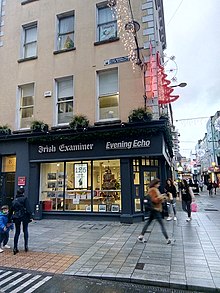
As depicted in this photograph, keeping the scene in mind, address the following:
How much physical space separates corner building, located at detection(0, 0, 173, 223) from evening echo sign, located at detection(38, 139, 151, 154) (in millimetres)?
42

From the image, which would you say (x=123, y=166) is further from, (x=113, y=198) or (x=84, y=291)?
(x=84, y=291)

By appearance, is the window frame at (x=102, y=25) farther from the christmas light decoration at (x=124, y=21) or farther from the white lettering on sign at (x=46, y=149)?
the white lettering on sign at (x=46, y=149)

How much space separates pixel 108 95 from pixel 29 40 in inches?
231

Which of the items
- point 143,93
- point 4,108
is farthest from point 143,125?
point 4,108

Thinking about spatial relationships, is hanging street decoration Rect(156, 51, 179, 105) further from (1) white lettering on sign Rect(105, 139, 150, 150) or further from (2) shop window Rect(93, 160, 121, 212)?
(2) shop window Rect(93, 160, 121, 212)

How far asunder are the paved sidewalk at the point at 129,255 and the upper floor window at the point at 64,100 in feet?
17.0

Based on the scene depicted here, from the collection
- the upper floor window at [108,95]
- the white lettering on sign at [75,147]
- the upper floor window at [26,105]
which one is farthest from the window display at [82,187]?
the upper floor window at [26,105]

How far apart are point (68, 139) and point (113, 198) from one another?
3.32 m

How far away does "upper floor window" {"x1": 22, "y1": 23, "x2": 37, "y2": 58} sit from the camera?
12.6 m

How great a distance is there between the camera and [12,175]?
12.1m

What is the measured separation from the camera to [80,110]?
11.0 metres

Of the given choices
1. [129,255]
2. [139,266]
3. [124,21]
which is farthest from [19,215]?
[124,21]

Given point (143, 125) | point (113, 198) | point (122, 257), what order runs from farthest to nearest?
point (113, 198) < point (143, 125) < point (122, 257)

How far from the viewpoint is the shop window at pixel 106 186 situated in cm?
1027
